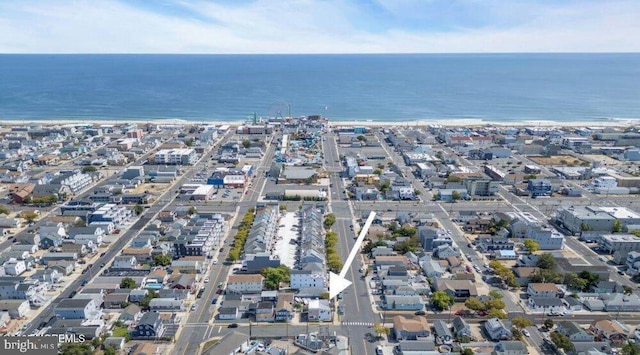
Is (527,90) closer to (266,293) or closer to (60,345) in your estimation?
(266,293)

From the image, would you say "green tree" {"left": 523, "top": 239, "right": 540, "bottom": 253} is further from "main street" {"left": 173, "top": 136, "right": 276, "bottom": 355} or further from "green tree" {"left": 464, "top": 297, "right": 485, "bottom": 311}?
"main street" {"left": 173, "top": 136, "right": 276, "bottom": 355}

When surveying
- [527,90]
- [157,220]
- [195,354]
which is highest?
[527,90]

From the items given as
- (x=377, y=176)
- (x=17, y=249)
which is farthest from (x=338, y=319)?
(x=377, y=176)

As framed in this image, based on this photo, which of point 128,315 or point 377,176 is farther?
point 377,176

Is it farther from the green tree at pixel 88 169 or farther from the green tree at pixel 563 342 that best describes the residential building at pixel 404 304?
the green tree at pixel 88 169

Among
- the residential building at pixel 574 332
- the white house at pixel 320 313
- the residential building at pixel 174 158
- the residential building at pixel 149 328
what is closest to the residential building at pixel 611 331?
the residential building at pixel 574 332

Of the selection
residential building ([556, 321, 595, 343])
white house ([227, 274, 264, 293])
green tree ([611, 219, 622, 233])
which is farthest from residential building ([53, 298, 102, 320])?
green tree ([611, 219, 622, 233])
